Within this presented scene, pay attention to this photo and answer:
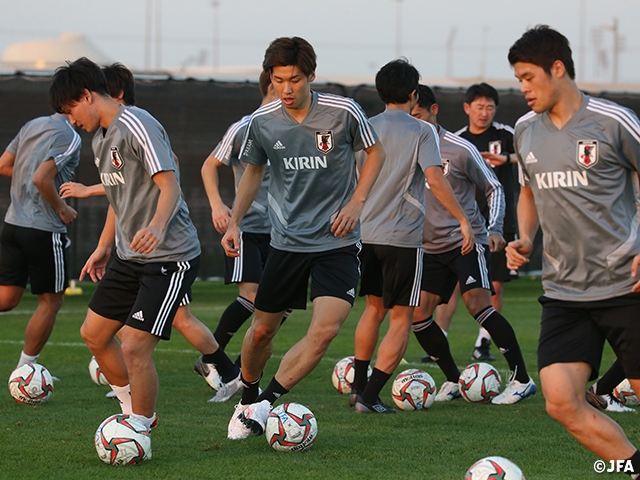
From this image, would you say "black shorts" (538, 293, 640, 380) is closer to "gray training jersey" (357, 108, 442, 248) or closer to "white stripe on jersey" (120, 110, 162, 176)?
"white stripe on jersey" (120, 110, 162, 176)

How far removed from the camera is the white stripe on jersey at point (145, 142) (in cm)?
539

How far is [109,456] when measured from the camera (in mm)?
5195

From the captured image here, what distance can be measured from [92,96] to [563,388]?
3.02 metres

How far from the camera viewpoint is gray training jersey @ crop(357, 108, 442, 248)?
6.80 m

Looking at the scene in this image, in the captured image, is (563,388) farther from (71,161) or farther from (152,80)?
(152,80)

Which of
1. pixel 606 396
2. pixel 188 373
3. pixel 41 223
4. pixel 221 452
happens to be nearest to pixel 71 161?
pixel 41 223

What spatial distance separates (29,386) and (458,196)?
3.58 m

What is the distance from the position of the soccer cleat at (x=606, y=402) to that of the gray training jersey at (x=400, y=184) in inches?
62.5

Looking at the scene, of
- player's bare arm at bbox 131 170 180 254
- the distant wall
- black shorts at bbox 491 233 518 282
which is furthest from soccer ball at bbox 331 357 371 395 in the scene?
the distant wall

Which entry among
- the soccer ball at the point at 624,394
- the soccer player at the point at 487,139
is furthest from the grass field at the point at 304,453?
the soccer player at the point at 487,139

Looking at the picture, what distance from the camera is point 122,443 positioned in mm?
5191

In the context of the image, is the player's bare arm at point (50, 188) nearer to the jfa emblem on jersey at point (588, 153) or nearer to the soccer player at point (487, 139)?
the soccer player at point (487, 139)

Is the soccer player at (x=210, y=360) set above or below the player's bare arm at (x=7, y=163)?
below

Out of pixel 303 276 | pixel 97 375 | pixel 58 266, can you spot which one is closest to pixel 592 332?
pixel 303 276
